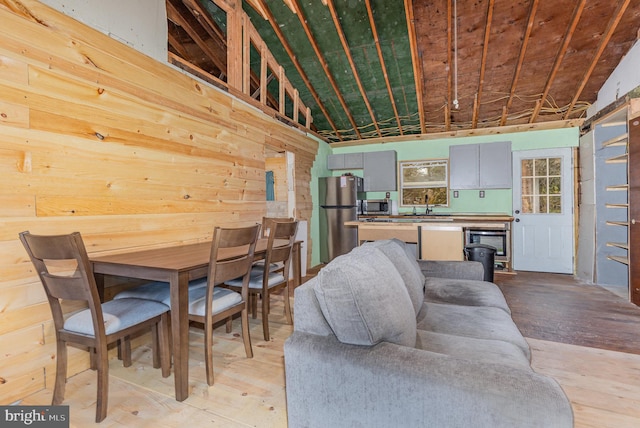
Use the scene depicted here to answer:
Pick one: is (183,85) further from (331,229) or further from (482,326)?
(331,229)

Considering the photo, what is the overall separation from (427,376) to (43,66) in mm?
2619

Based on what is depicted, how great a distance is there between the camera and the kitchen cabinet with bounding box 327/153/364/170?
19.8 ft

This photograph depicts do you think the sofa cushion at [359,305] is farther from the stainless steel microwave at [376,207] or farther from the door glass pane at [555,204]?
the door glass pane at [555,204]

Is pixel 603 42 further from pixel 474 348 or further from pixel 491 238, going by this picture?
pixel 474 348

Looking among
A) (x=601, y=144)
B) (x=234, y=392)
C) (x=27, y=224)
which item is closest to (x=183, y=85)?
(x=27, y=224)

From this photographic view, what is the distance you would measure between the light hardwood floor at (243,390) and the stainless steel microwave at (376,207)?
143 inches

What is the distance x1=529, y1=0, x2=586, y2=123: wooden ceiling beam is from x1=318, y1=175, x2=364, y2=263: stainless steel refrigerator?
9.76 feet

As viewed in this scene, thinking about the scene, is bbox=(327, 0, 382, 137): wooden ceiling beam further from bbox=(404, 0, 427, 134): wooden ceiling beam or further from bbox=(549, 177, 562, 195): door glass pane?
bbox=(549, 177, 562, 195): door glass pane

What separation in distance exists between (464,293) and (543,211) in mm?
3885

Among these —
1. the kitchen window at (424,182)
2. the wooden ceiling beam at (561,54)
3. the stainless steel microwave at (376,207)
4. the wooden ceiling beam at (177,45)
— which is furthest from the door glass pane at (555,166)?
the wooden ceiling beam at (177,45)

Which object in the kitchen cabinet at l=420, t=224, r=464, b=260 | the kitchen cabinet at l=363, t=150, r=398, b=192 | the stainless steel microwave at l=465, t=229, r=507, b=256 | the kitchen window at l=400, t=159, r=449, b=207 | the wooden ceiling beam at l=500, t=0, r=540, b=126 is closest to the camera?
the wooden ceiling beam at l=500, t=0, r=540, b=126

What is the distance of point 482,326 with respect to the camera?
1684 mm

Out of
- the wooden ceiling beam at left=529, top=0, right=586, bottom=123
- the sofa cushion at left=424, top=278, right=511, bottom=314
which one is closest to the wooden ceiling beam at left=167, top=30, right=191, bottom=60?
the sofa cushion at left=424, top=278, right=511, bottom=314

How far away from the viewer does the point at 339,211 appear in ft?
18.4
